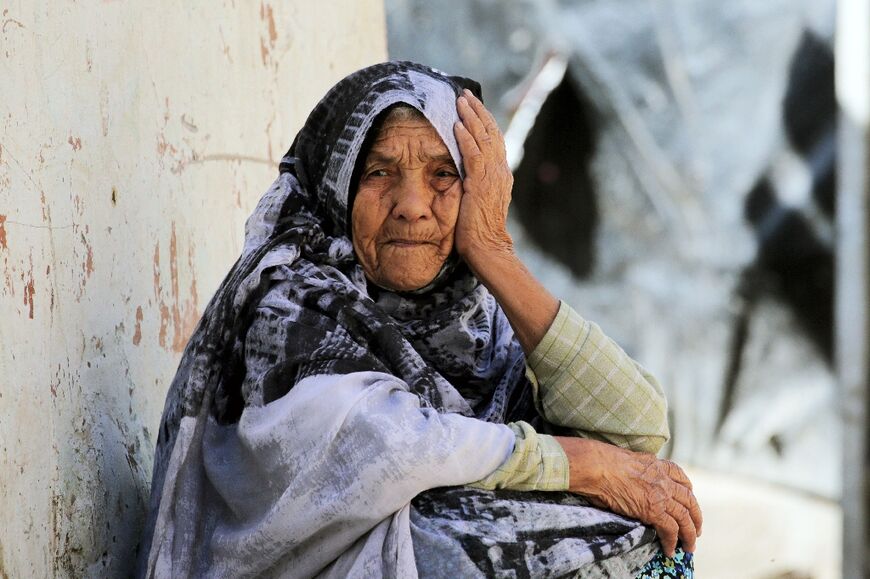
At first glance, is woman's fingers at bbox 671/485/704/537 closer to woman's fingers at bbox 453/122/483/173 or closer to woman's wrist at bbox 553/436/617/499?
woman's wrist at bbox 553/436/617/499

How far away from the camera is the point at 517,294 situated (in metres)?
2.69

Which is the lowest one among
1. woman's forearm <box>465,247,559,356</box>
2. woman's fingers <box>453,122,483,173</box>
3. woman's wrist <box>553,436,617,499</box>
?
woman's wrist <box>553,436,617,499</box>

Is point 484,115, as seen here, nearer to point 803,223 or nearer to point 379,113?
point 379,113

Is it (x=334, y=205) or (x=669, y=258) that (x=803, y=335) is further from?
(x=334, y=205)

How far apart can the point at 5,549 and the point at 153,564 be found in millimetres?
300

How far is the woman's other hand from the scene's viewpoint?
8.37 feet

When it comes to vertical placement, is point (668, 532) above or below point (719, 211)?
below

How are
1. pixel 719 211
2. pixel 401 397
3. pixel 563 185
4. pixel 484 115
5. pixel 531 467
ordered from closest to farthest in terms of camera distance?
pixel 401 397
pixel 531 467
pixel 484 115
pixel 719 211
pixel 563 185

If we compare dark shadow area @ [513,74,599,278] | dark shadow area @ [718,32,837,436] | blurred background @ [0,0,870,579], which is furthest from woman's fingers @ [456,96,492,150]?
dark shadow area @ [718,32,837,436]

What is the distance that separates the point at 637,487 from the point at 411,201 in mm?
741

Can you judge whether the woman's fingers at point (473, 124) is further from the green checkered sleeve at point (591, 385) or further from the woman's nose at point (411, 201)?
the green checkered sleeve at point (591, 385)

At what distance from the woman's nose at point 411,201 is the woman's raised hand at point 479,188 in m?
0.09

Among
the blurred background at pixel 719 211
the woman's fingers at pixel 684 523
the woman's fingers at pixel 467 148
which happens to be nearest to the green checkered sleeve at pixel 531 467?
the woman's fingers at pixel 684 523

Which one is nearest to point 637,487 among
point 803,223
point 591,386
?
point 591,386
